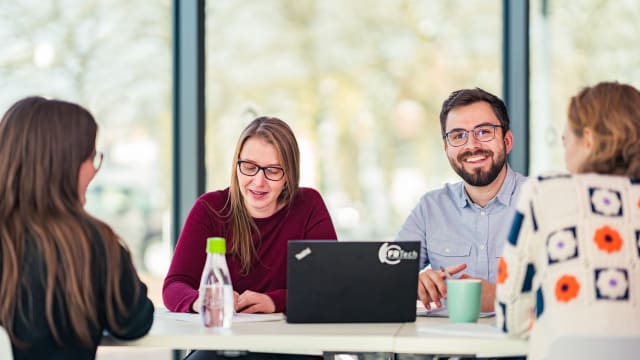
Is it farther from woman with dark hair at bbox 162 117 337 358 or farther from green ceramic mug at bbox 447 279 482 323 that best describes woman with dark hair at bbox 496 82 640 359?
woman with dark hair at bbox 162 117 337 358

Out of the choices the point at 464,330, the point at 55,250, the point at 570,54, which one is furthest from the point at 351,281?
the point at 570,54

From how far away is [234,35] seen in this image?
15.0 feet

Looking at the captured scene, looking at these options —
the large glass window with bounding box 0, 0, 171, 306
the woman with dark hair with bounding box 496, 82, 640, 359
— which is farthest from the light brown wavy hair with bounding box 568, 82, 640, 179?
the large glass window with bounding box 0, 0, 171, 306

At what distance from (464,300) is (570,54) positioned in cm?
273

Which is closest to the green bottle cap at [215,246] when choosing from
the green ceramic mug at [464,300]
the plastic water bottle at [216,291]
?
the plastic water bottle at [216,291]

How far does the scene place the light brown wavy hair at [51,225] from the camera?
2.16 meters

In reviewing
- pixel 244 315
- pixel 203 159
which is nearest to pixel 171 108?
pixel 203 159

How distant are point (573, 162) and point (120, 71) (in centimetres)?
262

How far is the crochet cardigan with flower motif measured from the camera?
212 centimetres

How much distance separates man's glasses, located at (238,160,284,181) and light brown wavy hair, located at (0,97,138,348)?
2.79ft

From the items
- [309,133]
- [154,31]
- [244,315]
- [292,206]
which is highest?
[154,31]

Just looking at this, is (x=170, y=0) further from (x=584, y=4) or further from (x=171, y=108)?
(x=584, y=4)

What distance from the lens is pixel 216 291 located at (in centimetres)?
246

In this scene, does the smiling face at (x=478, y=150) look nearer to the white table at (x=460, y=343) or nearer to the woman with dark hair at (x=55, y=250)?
the white table at (x=460, y=343)
